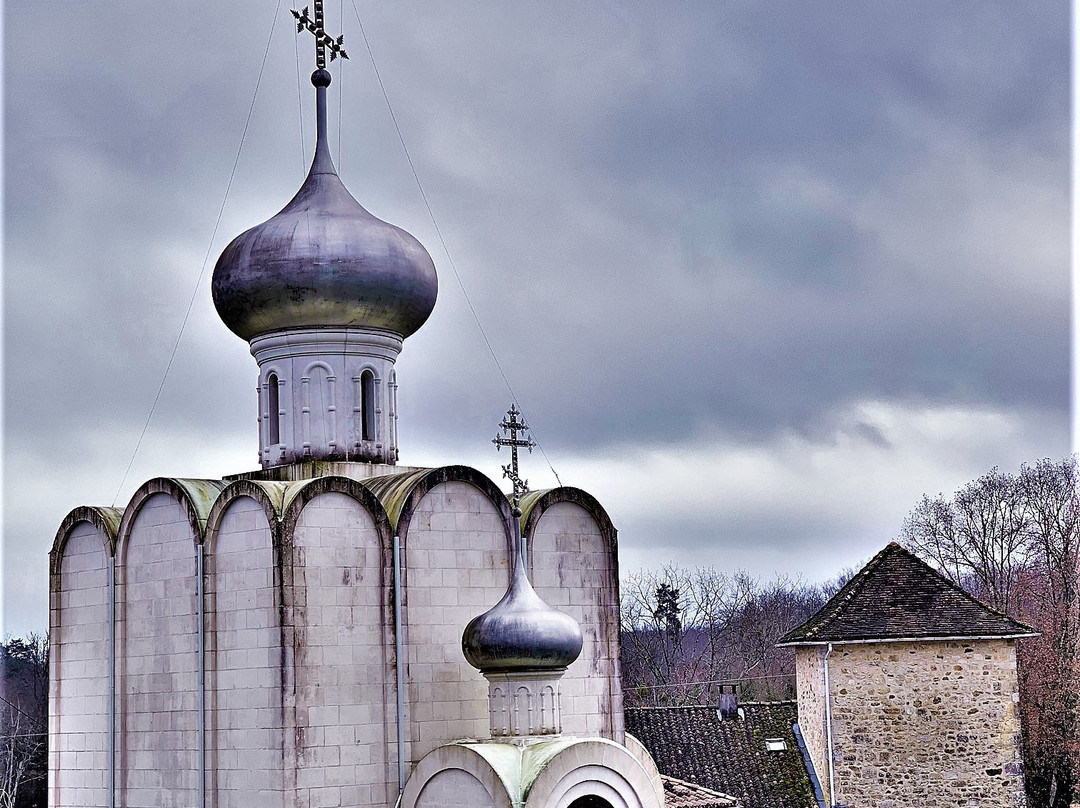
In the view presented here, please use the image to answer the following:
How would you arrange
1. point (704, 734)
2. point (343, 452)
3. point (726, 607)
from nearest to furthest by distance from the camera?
point (343, 452), point (704, 734), point (726, 607)

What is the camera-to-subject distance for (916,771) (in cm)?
2208

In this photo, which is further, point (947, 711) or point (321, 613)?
point (947, 711)

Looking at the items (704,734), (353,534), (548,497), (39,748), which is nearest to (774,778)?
(704,734)

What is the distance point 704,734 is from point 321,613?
12242mm

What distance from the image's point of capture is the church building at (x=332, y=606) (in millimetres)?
13156

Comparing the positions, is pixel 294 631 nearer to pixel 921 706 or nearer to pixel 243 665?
pixel 243 665

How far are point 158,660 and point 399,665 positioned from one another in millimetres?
2221

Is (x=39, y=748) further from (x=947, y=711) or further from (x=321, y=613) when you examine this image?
(x=321, y=613)

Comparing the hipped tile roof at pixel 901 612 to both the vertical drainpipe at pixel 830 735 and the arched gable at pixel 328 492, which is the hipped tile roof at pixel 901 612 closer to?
the vertical drainpipe at pixel 830 735

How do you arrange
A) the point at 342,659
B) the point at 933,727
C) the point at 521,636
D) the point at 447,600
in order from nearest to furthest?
the point at 521,636 < the point at 342,659 < the point at 447,600 < the point at 933,727

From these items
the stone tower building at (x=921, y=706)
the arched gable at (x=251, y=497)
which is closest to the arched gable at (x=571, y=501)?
the arched gable at (x=251, y=497)

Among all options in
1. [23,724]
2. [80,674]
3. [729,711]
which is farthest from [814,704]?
[23,724]

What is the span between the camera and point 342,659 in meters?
13.3

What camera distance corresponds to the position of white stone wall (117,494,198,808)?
542 inches
